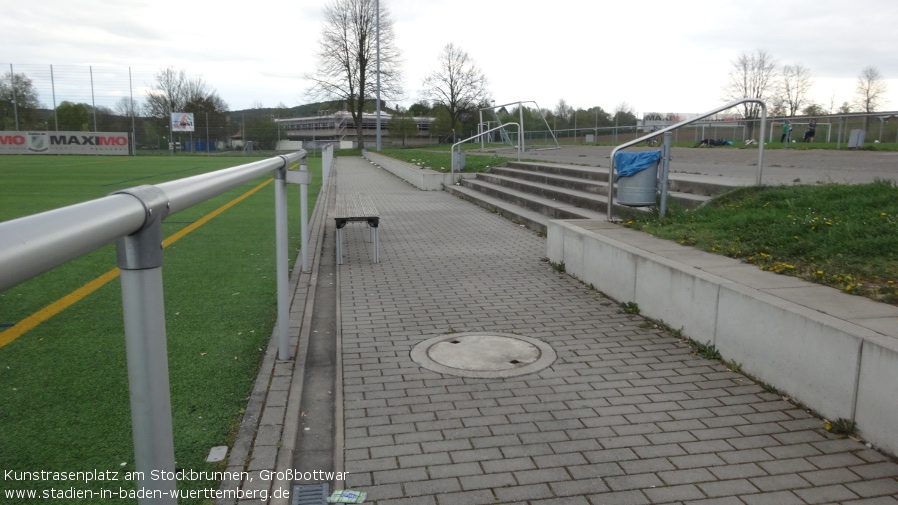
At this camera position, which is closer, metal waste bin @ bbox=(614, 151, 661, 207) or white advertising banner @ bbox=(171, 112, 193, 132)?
metal waste bin @ bbox=(614, 151, 661, 207)

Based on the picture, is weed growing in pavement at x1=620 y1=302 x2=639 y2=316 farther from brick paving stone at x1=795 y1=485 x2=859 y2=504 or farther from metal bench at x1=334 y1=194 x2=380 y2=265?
metal bench at x1=334 y1=194 x2=380 y2=265

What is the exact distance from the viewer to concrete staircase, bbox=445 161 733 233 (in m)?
9.70

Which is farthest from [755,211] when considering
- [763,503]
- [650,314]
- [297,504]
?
[297,504]

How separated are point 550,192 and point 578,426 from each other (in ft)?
32.8

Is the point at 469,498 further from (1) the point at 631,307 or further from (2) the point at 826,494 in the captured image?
(1) the point at 631,307

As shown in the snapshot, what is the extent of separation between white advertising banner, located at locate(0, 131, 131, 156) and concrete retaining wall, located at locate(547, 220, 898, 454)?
59.0 metres

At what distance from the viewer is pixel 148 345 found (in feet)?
5.24

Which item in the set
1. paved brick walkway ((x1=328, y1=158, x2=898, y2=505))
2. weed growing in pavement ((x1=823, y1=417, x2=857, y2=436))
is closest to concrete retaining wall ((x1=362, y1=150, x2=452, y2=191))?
paved brick walkway ((x1=328, y1=158, x2=898, y2=505))

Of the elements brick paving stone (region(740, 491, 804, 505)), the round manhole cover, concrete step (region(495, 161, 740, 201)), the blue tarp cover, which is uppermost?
the blue tarp cover

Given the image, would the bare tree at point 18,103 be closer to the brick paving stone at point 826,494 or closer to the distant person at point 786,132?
the distant person at point 786,132

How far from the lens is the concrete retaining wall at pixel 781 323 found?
3701 millimetres

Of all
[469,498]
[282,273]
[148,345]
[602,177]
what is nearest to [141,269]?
[148,345]

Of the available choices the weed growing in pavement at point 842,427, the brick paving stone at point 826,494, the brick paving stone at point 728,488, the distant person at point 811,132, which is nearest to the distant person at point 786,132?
the distant person at point 811,132

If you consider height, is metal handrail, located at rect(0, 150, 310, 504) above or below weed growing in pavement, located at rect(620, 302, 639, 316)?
above
